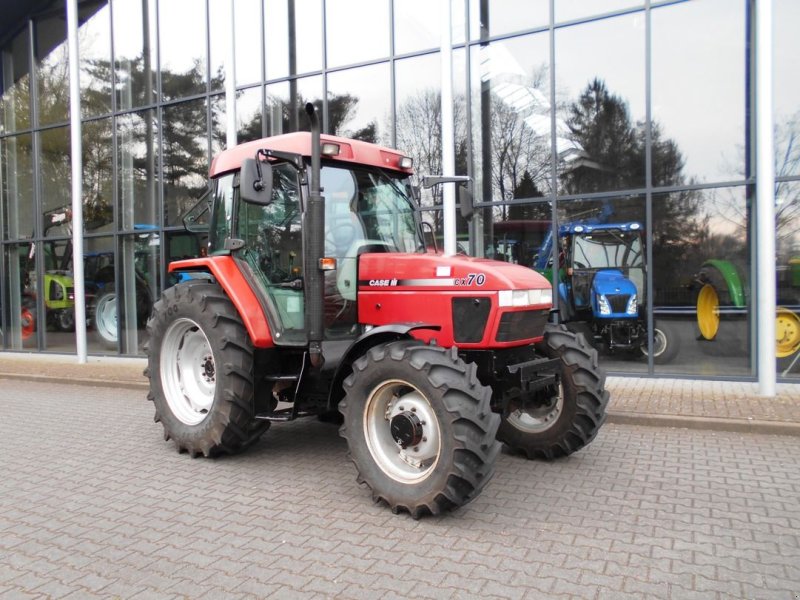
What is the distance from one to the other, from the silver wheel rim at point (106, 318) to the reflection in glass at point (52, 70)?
4.27 m

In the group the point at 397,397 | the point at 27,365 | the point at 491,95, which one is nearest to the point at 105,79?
the point at 27,365

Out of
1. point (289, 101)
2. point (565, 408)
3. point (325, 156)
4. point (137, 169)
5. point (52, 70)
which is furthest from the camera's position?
point (52, 70)

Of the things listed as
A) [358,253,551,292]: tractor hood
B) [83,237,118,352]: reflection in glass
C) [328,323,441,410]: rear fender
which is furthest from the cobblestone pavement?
[83,237,118,352]: reflection in glass

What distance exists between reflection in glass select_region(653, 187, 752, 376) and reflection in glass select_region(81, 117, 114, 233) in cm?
1091

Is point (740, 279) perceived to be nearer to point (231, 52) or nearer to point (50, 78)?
point (231, 52)

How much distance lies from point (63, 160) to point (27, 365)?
4.87 m

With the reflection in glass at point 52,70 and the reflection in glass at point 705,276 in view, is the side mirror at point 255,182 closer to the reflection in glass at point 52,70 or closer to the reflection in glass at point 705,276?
the reflection in glass at point 705,276

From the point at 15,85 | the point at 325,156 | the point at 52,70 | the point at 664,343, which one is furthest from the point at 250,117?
the point at 664,343

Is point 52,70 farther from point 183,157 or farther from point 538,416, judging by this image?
point 538,416

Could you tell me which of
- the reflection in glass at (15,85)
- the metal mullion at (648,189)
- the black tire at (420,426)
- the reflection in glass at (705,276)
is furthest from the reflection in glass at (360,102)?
the reflection in glass at (15,85)

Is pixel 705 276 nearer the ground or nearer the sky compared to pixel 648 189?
nearer the ground

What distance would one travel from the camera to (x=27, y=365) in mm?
11898

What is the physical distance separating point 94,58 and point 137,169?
287 centimetres

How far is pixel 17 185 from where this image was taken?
14719mm
